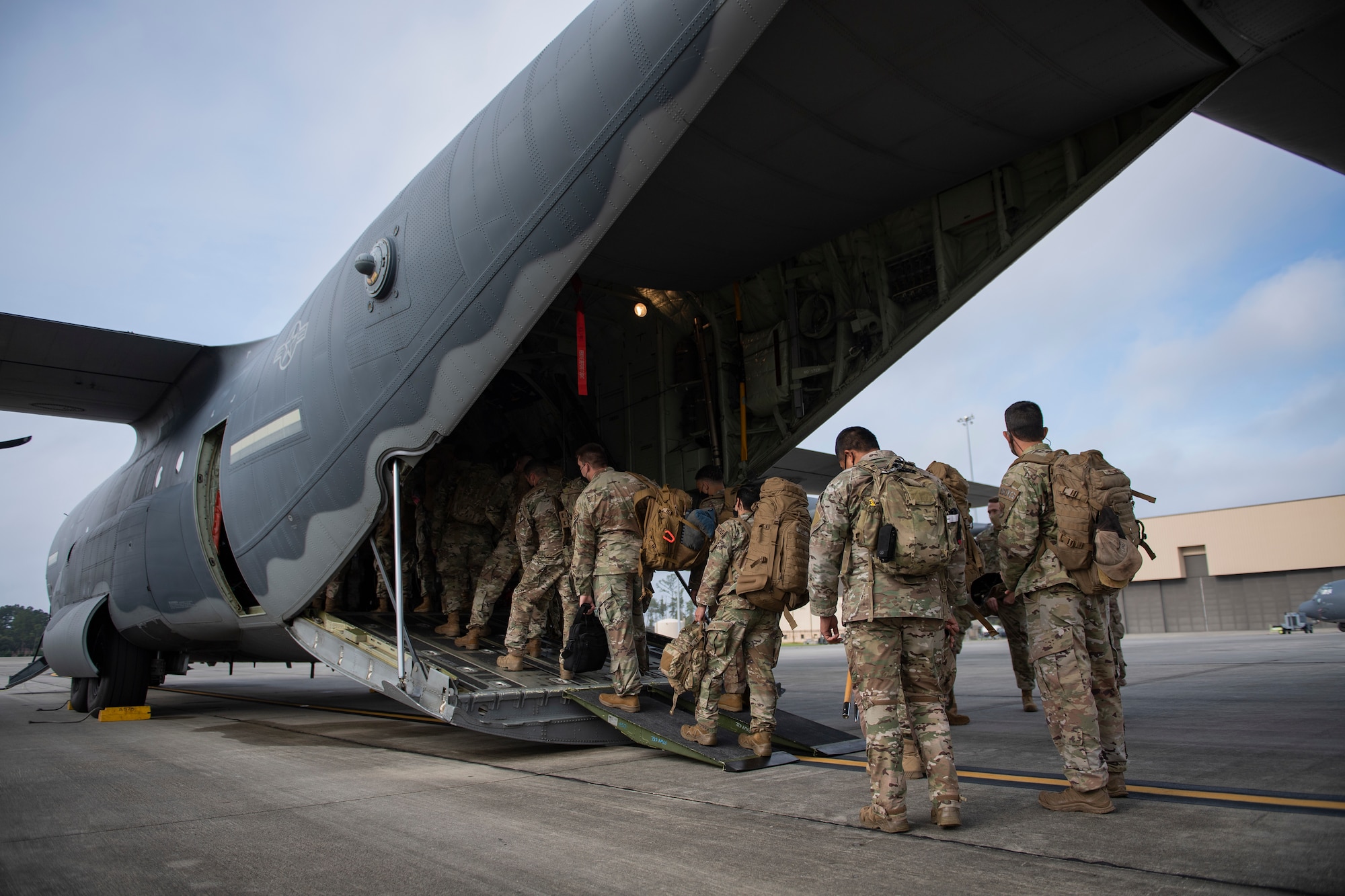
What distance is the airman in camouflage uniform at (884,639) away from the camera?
3.19 meters

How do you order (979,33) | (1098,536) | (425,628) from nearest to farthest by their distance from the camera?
(1098,536), (979,33), (425,628)

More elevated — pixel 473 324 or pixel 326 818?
pixel 473 324

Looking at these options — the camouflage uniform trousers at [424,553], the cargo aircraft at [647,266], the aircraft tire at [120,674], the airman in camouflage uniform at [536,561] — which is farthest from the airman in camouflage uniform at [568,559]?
the aircraft tire at [120,674]

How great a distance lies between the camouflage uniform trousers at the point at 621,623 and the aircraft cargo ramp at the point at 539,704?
0.69 ft

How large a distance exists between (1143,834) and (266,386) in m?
6.63

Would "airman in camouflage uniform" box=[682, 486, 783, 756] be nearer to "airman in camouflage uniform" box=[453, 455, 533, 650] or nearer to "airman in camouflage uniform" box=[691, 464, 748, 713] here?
"airman in camouflage uniform" box=[691, 464, 748, 713]

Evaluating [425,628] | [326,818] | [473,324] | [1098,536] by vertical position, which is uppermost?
[473,324]

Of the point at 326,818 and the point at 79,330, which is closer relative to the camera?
the point at 326,818

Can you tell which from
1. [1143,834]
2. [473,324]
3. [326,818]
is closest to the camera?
[1143,834]

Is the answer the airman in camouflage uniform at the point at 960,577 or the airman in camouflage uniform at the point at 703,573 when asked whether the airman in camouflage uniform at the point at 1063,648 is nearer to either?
the airman in camouflage uniform at the point at 960,577

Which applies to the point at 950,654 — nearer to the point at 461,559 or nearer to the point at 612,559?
the point at 612,559

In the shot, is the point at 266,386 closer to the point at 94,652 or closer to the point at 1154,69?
the point at 94,652

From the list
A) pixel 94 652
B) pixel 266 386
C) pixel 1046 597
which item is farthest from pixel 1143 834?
pixel 94 652

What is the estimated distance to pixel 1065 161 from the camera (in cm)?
520
